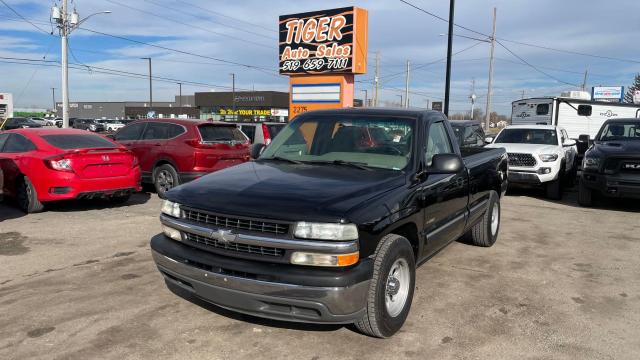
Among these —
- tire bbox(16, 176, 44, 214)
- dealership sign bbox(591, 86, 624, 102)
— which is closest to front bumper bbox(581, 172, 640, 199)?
tire bbox(16, 176, 44, 214)

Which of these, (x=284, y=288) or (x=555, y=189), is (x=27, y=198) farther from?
(x=555, y=189)

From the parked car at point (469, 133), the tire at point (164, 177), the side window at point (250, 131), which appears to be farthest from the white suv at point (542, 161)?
the tire at point (164, 177)

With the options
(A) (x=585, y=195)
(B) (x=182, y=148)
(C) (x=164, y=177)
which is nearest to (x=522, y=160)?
(A) (x=585, y=195)

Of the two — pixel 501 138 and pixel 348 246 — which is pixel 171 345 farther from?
pixel 501 138

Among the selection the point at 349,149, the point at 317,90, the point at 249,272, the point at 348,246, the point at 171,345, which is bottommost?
the point at 171,345

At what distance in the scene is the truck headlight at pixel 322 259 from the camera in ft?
10.2

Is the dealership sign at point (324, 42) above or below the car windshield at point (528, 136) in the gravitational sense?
above

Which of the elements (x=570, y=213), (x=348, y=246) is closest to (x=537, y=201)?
(x=570, y=213)

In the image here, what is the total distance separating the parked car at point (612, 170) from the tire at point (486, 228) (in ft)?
12.5

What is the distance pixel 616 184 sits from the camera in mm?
8953

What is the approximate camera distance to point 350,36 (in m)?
15.0

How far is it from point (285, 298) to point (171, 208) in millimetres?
1248

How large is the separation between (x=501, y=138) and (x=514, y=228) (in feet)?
18.0

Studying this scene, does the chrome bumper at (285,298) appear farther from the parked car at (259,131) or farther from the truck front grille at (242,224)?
the parked car at (259,131)
